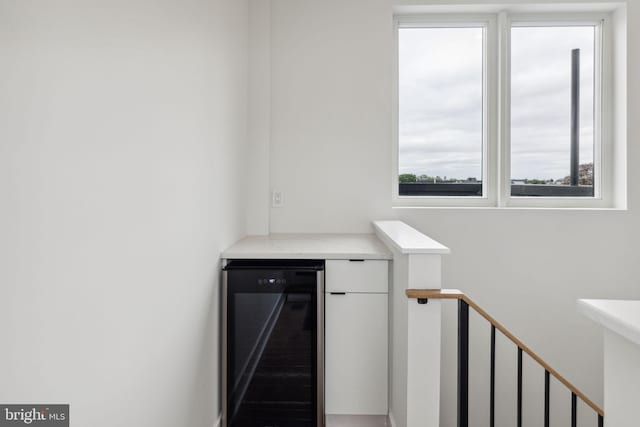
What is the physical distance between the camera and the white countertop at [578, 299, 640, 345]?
0.61 meters

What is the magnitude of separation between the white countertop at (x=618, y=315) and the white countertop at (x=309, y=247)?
1325mm

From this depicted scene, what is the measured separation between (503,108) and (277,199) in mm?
1774

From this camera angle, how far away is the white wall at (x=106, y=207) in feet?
2.42

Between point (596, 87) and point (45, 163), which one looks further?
point (596, 87)

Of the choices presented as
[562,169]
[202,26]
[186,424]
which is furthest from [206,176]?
[562,169]

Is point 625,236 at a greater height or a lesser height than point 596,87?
lesser

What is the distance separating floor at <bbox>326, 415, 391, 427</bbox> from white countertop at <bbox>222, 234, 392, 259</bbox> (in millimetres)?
848

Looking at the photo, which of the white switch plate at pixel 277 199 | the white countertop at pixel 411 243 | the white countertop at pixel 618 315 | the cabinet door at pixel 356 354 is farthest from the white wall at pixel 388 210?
the white countertop at pixel 618 315

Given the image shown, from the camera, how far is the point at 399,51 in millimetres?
2941

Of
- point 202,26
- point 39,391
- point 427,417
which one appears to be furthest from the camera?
point 202,26

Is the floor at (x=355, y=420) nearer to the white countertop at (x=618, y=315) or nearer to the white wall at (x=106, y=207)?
the white wall at (x=106, y=207)

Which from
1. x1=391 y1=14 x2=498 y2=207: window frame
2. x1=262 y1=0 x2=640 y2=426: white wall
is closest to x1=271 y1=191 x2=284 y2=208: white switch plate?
x1=262 y1=0 x2=640 y2=426: white wall

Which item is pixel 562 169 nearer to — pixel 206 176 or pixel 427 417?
pixel 427 417

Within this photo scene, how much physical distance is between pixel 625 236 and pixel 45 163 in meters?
3.28
